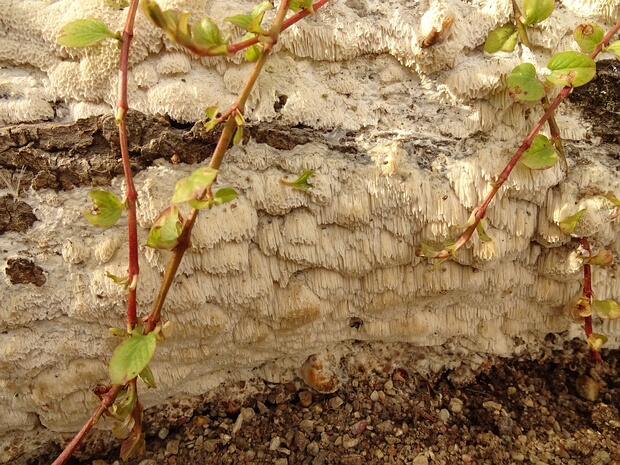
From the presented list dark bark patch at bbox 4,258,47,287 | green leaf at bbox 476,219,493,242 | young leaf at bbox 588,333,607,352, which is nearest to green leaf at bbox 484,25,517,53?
green leaf at bbox 476,219,493,242

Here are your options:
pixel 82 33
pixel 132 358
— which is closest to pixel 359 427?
pixel 132 358

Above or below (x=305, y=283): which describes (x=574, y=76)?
above

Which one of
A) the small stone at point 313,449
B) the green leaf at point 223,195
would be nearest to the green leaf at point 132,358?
the green leaf at point 223,195

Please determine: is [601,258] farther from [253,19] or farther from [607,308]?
[253,19]

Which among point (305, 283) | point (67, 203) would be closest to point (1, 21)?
point (67, 203)

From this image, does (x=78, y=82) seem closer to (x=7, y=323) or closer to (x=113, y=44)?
(x=113, y=44)

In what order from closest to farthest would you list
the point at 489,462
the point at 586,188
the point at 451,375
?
the point at 586,188 → the point at 489,462 → the point at 451,375

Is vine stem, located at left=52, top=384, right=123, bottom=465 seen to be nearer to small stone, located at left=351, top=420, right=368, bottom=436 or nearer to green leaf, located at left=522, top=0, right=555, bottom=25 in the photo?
small stone, located at left=351, top=420, right=368, bottom=436
